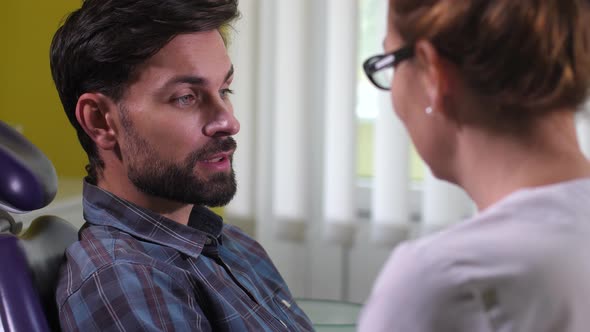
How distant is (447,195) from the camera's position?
231 cm

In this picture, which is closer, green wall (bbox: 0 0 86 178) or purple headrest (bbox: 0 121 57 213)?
purple headrest (bbox: 0 121 57 213)

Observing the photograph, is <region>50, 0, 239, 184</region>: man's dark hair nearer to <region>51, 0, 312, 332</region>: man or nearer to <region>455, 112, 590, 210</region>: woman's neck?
<region>51, 0, 312, 332</region>: man

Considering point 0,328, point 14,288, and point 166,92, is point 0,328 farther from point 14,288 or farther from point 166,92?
point 166,92

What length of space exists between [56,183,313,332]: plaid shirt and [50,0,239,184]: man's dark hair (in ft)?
0.50

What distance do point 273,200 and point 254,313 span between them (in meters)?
1.39

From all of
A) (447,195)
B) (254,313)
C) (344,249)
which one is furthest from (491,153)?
(344,249)

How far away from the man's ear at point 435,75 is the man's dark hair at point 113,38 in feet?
2.04

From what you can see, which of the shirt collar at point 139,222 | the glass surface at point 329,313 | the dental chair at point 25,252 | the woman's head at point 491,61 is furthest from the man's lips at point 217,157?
the woman's head at point 491,61

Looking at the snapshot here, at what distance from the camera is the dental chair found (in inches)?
40.6

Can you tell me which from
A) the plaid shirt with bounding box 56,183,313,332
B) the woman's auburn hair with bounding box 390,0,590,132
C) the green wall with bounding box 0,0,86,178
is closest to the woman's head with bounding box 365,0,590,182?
the woman's auburn hair with bounding box 390,0,590,132

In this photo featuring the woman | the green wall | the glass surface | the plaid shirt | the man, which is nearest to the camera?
the woman

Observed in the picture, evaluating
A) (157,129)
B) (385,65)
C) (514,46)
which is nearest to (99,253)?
(157,129)

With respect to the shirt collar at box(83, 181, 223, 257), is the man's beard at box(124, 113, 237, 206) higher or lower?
higher

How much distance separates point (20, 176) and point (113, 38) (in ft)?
0.77
